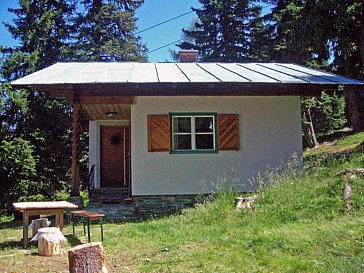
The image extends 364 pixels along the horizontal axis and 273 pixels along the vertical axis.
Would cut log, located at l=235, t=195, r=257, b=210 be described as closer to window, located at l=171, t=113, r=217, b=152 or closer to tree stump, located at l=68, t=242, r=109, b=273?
window, located at l=171, t=113, r=217, b=152

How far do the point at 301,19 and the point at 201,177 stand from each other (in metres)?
8.58

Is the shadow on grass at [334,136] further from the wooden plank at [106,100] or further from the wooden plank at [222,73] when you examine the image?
the wooden plank at [106,100]

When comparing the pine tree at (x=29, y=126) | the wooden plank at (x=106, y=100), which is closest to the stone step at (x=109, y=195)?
the wooden plank at (x=106, y=100)

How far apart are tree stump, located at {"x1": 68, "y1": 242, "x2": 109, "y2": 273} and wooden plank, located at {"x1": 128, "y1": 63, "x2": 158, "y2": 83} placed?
582 cm

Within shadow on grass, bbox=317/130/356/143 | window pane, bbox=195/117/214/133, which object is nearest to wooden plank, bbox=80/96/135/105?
window pane, bbox=195/117/214/133

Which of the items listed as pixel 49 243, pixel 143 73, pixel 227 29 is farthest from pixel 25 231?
pixel 227 29

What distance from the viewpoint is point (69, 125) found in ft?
55.4

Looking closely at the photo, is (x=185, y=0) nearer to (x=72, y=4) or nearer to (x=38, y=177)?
(x=72, y=4)

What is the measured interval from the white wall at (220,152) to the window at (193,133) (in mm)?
205

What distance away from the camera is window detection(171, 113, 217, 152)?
10.5 meters

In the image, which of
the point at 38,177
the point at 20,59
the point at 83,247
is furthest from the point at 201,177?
the point at 20,59

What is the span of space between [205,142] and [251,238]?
513cm

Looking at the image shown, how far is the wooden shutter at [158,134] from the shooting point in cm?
1020

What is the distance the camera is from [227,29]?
25.2 metres
